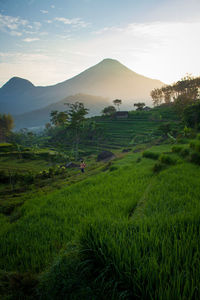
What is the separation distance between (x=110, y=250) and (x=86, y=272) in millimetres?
381

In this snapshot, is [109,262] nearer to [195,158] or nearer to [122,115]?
[195,158]

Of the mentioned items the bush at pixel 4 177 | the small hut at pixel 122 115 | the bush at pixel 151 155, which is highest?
the small hut at pixel 122 115

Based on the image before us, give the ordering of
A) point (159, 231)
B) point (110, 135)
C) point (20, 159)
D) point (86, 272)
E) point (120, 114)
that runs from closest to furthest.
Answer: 1. point (86, 272)
2. point (159, 231)
3. point (20, 159)
4. point (110, 135)
5. point (120, 114)

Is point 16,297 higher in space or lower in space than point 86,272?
lower

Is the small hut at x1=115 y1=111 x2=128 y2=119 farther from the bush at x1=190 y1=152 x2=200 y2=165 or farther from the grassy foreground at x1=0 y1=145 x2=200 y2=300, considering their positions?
the grassy foreground at x1=0 y1=145 x2=200 y2=300

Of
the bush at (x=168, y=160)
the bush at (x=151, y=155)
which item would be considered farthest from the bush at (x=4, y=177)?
the bush at (x=151, y=155)

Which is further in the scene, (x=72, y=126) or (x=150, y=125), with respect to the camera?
(x=150, y=125)

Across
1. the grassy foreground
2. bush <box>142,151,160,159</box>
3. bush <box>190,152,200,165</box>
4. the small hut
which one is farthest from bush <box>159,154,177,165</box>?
the small hut

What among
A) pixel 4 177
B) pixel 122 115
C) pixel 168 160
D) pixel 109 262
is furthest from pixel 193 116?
pixel 122 115

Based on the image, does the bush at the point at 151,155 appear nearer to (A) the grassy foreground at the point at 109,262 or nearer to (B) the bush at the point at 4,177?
(A) the grassy foreground at the point at 109,262

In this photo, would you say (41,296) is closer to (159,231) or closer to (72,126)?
(159,231)

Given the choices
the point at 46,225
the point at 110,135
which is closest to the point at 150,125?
the point at 110,135

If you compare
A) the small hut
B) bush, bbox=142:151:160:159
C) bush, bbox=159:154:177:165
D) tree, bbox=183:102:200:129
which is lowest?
bush, bbox=142:151:160:159

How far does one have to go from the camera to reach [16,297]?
5.82ft
